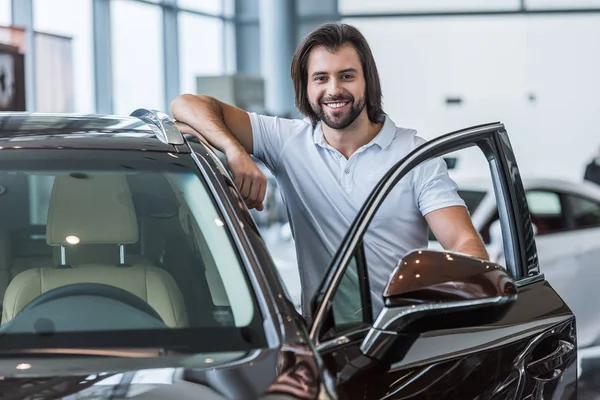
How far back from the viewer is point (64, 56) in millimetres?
11633

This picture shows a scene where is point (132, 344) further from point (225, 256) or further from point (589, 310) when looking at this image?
point (589, 310)

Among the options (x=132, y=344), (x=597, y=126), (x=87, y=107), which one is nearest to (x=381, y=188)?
(x=132, y=344)

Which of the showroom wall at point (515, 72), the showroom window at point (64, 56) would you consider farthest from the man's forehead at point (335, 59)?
the showroom wall at point (515, 72)

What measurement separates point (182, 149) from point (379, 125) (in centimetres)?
81

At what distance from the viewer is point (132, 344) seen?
172 cm

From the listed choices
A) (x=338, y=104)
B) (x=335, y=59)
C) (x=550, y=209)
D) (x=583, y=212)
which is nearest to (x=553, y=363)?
(x=338, y=104)

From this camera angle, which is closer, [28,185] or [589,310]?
[28,185]

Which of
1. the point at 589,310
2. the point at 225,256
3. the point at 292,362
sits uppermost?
the point at 225,256

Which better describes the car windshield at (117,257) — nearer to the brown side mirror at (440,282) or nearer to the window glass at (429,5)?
the brown side mirror at (440,282)

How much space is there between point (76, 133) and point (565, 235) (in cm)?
454

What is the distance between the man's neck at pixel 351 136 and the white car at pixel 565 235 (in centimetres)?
254

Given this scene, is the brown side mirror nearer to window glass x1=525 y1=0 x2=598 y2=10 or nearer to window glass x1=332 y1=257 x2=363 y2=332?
window glass x1=332 y1=257 x2=363 y2=332

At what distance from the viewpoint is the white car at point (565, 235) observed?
570cm

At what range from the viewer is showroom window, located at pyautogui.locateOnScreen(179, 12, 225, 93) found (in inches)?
616
